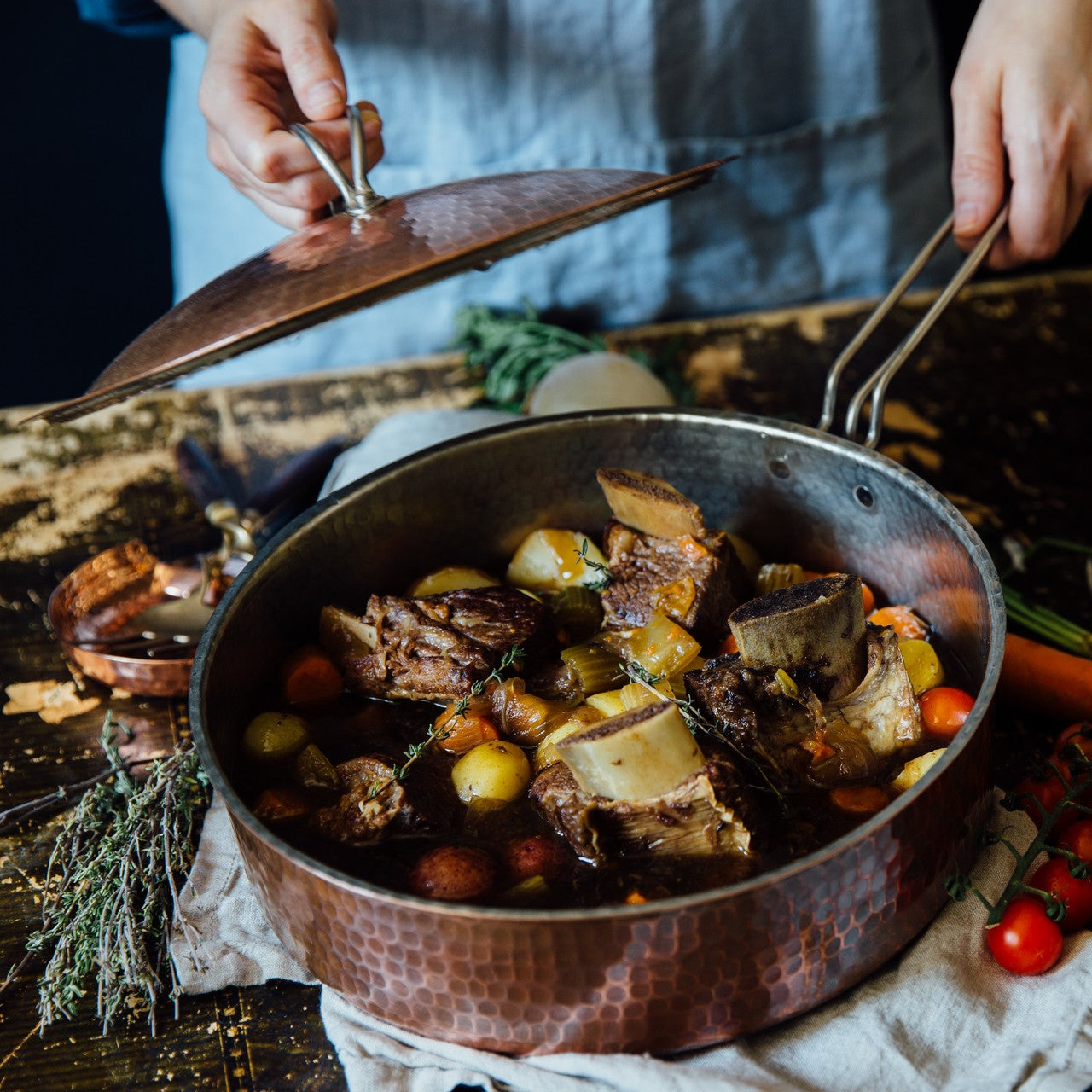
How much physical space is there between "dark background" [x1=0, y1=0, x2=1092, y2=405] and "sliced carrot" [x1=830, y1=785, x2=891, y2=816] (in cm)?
351

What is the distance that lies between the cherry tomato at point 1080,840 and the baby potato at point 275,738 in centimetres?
112

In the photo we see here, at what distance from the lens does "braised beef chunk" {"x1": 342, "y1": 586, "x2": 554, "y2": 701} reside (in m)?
1.69

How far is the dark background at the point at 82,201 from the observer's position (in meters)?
4.05

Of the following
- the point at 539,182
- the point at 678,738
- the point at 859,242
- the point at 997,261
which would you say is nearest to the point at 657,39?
the point at 859,242

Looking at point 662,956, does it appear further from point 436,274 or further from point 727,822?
point 436,274

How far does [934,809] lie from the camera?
1.23 metres

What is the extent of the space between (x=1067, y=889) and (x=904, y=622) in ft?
1.56

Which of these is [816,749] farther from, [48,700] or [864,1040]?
[48,700]

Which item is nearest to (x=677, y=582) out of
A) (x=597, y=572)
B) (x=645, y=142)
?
(x=597, y=572)

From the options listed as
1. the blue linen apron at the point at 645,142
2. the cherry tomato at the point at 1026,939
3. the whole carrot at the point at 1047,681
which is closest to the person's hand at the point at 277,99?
the blue linen apron at the point at 645,142

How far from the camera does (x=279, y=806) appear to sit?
1.51m

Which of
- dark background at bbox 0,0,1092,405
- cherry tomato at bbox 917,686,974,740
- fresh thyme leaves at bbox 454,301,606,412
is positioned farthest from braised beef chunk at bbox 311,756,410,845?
dark background at bbox 0,0,1092,405

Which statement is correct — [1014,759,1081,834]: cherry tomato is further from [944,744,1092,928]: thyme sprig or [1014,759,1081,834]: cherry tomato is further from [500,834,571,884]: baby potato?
[500,834,571,884]: baby potato

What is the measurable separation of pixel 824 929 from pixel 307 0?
1.67 meters
